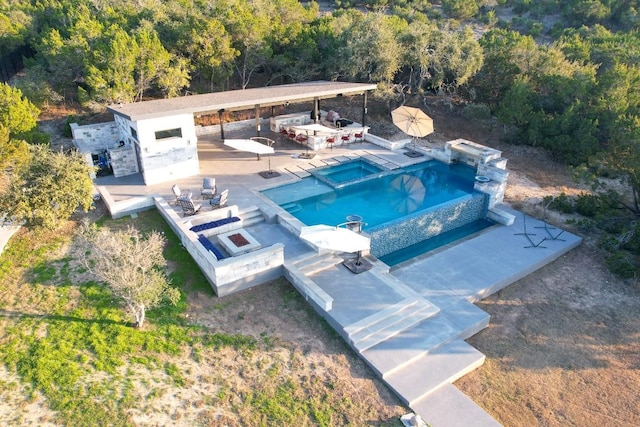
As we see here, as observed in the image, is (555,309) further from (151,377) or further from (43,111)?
(43,111)

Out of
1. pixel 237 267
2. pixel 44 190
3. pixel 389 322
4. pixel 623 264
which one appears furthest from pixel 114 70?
pixel 623 264

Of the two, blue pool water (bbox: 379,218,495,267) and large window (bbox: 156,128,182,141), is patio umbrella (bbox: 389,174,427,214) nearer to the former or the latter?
blue pool water (bbox: 379,218,495,267)

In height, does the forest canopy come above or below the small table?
above

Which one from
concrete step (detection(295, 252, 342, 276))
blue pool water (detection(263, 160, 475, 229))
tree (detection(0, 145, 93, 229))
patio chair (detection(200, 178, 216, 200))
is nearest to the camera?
concrete step (detection(295, 252, 342, 276))

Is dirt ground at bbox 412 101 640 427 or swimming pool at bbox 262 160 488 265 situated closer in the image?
dirt ground at bbox 412 101 640 427

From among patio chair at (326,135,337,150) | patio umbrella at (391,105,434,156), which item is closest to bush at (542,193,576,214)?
patio umbrella at (391,105,434,156)

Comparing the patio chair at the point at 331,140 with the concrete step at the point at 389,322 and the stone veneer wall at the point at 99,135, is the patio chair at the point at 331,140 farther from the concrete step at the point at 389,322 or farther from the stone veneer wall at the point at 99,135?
the concrete step at the point at 389,322
